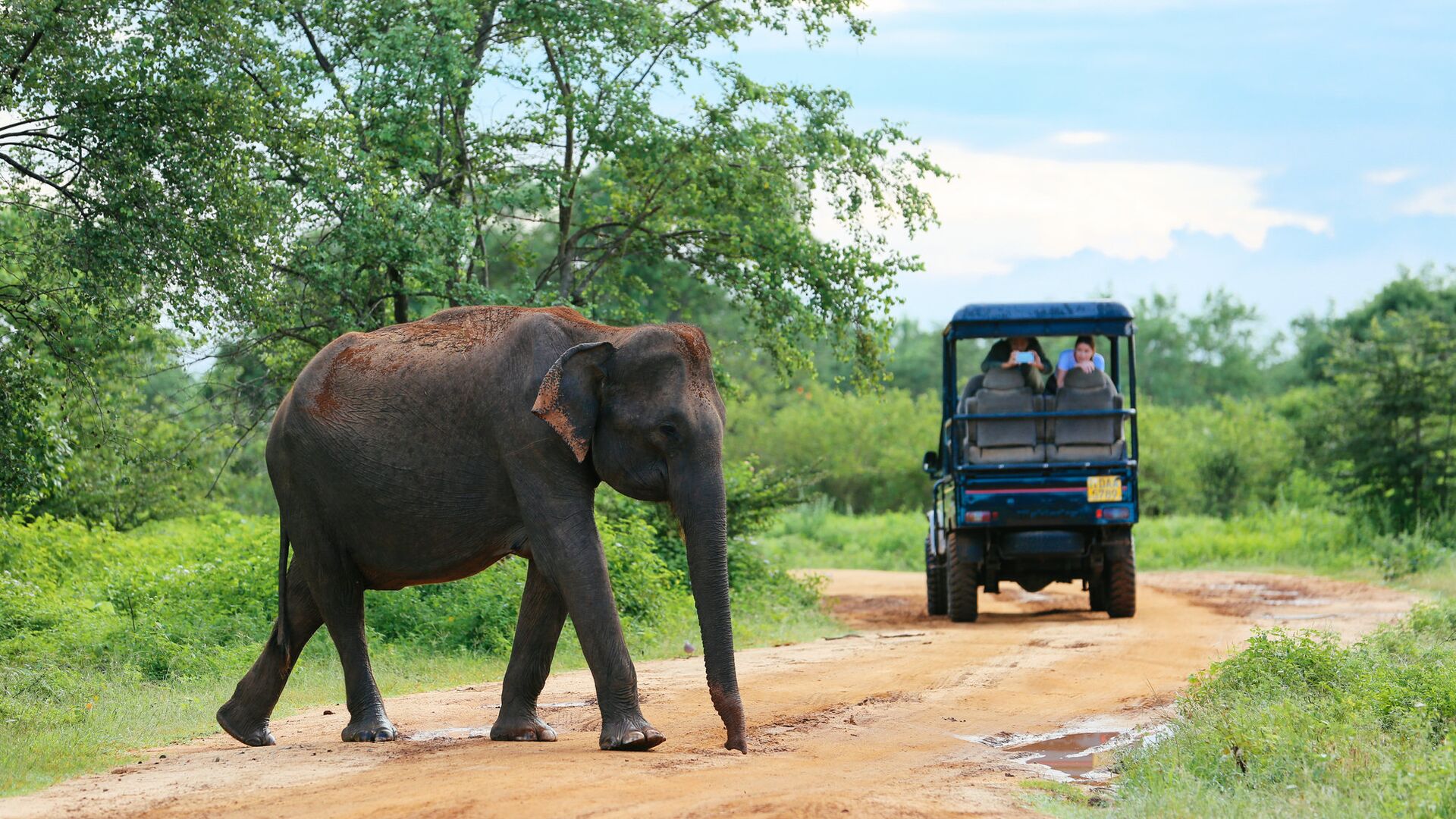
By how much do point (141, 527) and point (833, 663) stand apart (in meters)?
12.7

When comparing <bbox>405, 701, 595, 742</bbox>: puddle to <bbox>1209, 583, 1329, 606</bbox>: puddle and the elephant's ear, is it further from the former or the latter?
<bbox>1209, 583, 1329, 606</bbox>: puddle

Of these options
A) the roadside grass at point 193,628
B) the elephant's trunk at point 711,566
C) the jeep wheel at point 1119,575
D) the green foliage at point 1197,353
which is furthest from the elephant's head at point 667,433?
the green foliage at point 1197,353

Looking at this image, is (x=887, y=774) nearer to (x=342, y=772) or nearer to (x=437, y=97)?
(x=342, y=772)

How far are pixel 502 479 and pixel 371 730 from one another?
1702 millimetres

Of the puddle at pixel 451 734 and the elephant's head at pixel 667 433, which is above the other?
the elephant's head at pixel 667 433

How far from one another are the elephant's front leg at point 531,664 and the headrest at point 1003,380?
373 inches

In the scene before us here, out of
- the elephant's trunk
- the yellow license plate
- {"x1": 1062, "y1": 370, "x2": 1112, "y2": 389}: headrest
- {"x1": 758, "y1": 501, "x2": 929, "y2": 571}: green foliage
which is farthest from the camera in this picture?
{"x1": 758, "y1": 501, "x2": 929, "y2": 571}: green foliage

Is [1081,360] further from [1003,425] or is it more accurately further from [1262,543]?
[1262,543]

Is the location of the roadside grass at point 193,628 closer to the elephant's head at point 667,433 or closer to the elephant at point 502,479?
the elephant at point 502,479

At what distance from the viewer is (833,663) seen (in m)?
13.3

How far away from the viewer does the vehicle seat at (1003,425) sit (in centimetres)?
1700

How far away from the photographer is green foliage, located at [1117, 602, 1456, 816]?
21.9ft

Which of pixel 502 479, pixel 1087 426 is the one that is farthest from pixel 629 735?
pixel 1087 426

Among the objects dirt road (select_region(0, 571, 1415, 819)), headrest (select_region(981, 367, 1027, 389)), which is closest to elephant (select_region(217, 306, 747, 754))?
dirt road (select_region(0, 571, 1415, 819))
